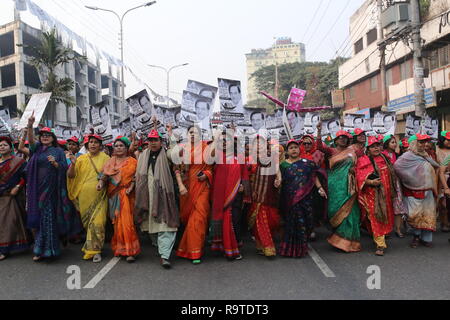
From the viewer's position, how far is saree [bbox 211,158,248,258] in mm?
4672

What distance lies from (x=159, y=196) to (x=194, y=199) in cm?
41

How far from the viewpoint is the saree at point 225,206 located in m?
4.67

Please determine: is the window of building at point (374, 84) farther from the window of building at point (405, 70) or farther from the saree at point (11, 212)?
the saree at point (11, 212)

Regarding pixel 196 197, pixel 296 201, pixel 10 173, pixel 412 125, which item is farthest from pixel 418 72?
pixel 10 173

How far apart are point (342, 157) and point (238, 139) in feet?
4.57

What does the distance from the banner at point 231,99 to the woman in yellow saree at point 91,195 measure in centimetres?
215

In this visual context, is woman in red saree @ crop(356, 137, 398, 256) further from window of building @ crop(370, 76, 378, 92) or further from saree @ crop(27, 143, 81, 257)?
window of building @ crop(370, 76, 378, 92)

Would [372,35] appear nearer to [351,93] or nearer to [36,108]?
[351,93]

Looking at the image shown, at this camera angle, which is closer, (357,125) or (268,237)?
(268,237)

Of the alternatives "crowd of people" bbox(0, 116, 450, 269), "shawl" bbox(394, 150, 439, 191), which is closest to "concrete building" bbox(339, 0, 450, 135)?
"shawl" bbox(394, 150, 439, 191)

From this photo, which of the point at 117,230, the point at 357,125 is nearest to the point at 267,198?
the point at 117,230

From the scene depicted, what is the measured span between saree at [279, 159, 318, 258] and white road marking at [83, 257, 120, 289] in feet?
6.48

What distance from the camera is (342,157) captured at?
521 centimetres
